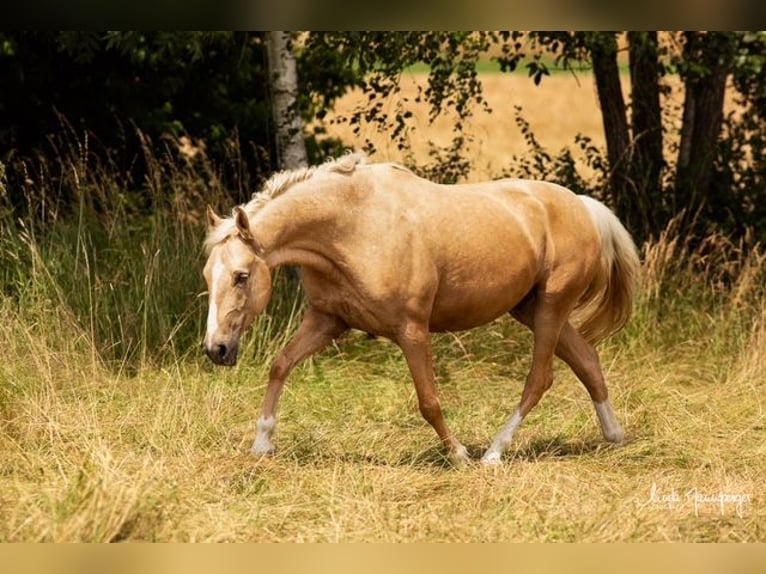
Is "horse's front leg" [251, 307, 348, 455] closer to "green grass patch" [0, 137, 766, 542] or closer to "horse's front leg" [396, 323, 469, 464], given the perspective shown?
"green grass patch" [0, 137, 766, 542]

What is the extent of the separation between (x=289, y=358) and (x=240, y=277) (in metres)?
0.69

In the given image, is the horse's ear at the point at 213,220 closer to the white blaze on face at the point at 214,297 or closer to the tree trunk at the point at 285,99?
the white blaze on face at the point at 214,297

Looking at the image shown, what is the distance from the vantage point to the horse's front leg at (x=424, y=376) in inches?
263

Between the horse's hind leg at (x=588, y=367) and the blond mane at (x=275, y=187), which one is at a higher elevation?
the blond mane at (x=275, y=187)

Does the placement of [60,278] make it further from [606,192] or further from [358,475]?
[606,192]

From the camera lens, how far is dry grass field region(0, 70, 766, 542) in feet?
18.5

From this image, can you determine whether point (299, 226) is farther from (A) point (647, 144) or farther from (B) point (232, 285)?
(A) point (647, 144)

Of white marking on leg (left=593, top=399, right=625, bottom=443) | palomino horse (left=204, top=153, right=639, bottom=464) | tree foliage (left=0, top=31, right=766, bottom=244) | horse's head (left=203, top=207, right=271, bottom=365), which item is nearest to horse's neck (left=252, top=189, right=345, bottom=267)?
palomino horse (left=204, top=153, right=639, bottom=464)

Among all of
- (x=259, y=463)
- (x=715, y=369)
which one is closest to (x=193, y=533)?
(x=259, y=463)

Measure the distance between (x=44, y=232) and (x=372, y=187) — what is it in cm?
394

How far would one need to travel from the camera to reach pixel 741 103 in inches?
465
